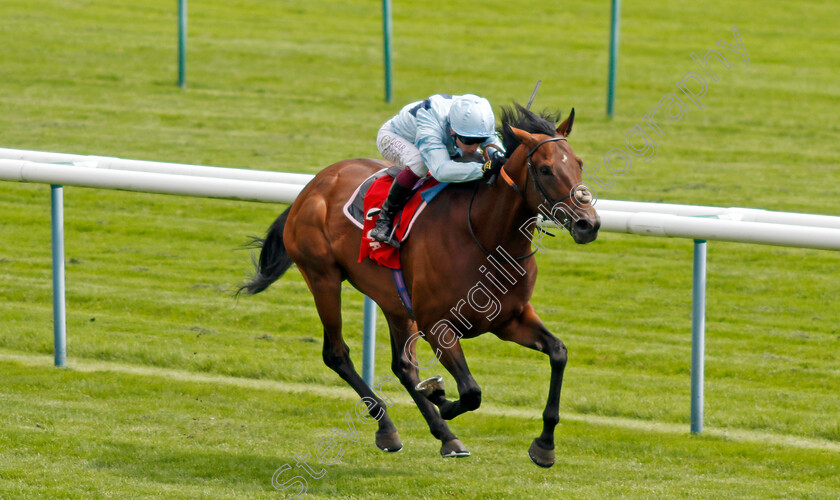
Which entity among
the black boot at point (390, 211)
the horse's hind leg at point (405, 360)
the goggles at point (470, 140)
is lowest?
the horse's hind leg at point (405, 360)

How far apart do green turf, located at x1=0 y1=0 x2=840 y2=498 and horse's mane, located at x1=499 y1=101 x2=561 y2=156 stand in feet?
4.67

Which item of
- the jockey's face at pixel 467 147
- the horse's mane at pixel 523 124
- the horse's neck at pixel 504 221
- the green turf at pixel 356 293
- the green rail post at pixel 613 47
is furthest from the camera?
the green rail post at pixel 613 47

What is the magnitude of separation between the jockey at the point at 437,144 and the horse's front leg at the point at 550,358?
0.61 m

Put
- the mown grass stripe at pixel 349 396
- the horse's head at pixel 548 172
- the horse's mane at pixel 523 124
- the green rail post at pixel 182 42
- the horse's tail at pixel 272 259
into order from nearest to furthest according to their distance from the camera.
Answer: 1. the horse's head at pixel 548 172
2. the horse's mane at pixel 523 124
3. the mown grass stripe at pixel 349 396
4. the horse's tail at pixel 272 259
5. the green rail post at pixel 182 42

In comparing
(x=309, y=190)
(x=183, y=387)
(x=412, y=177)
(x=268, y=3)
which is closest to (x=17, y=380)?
(x=183, y=387)

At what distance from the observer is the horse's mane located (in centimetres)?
440

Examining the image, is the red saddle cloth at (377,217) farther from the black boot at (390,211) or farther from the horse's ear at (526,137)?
the horse's ear at (526,137)

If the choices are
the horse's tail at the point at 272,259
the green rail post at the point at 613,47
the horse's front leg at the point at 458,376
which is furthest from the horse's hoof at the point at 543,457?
the green rail post at the point at 613,47

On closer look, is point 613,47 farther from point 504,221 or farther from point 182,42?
point 504,221

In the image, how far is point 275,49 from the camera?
17031mm

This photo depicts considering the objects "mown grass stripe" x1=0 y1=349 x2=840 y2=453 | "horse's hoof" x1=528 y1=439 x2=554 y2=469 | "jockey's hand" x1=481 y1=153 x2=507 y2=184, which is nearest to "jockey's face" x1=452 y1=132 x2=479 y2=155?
"jockey's hand" x1=481 y1=153 x2=507 y2=184

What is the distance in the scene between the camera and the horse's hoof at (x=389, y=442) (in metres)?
5.22

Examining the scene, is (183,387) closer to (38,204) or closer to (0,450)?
(0,450)

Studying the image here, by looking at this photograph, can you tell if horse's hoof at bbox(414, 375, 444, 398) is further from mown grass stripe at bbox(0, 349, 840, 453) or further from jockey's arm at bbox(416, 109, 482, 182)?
mown grass stripe at bbox(0, 349, 840, 453)
